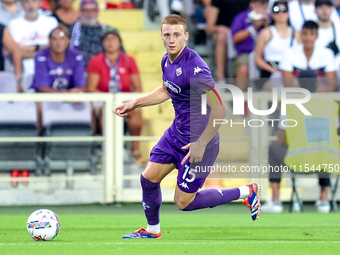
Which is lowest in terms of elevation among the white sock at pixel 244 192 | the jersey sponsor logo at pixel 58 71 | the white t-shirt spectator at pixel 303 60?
the white sock at pixel 244 192

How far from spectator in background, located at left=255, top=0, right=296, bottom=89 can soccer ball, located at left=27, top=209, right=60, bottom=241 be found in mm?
5777

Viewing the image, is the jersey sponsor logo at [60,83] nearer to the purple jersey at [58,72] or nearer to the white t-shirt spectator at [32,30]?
the purple jersey at [58,72]

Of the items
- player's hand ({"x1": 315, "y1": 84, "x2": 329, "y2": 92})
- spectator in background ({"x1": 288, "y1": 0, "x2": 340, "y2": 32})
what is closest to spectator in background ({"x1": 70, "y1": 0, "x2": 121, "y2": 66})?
spectator in background ({"x1": 288, "y1": 0, "x2": 340, "y2": 32})

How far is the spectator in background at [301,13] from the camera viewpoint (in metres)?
13.2

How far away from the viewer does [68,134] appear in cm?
1159

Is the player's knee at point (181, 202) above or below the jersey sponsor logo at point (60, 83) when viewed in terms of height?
below

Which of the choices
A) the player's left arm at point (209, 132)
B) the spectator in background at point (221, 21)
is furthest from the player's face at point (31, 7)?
the player's left arm at point (209, 132)

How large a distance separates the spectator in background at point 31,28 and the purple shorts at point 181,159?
18.2 ft

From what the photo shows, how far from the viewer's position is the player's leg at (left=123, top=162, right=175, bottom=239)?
304 inches

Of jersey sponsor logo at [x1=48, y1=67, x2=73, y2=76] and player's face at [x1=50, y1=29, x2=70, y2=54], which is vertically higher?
player's face at [x1=50, y1=29, x2=70, y2=54]

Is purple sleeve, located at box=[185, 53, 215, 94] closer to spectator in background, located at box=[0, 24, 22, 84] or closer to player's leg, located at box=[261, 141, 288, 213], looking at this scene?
player's leg, located at box=[261, 141, 288, 213]

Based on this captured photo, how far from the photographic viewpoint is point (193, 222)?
32.7 ft

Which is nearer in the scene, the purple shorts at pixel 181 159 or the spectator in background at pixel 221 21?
the purple shorts at pixel 181 159

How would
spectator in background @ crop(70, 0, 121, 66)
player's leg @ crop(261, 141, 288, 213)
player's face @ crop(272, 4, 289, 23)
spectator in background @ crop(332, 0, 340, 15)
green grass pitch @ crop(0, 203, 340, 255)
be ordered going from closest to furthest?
green grass pitch @ crop(0, 203, 340, 255) < player's leg @ crop(261, 141, 288, 213) < player's face @ crop(272, 4, 289, 23) < spectator in background @ crop(70, 0, 121, 66) < spectator in background @ crop(332, 0, 340, 15)
